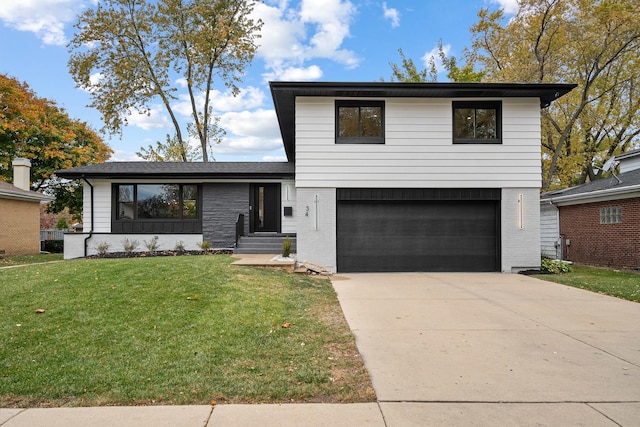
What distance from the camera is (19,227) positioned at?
18.0m

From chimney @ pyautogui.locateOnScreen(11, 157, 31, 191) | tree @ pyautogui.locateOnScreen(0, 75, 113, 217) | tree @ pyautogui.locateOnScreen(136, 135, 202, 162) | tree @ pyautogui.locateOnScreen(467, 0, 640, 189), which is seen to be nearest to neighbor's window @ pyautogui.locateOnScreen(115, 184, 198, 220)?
chimney @ pyautogui.locateOnScreen(11, 157, 31, 191)

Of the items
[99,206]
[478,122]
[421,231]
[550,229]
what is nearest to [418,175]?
[421,231]

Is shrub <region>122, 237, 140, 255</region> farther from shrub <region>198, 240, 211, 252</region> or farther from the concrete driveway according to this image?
the concrete driveway

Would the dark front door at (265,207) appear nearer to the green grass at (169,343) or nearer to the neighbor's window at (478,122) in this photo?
the neighbor's window at (478,122)

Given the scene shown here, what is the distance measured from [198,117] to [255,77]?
4554 mm

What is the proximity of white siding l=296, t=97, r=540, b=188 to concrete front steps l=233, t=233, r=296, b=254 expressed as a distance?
2.89 meters

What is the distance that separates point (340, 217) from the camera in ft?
36.3

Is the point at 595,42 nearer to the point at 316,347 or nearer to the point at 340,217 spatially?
the point at 340,217

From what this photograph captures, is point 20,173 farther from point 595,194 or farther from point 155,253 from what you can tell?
point 595,194

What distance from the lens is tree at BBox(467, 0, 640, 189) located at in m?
17.9

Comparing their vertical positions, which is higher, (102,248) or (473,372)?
(102,248)

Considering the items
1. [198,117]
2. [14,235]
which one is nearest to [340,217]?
[14,235]

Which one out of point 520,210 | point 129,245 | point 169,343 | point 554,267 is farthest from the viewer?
point 129,245

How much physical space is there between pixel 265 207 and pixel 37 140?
58.7 ft
